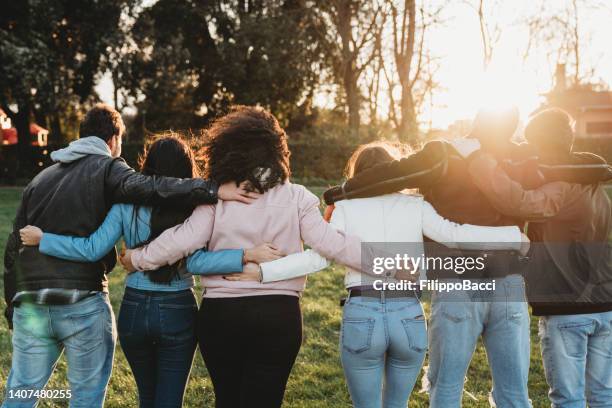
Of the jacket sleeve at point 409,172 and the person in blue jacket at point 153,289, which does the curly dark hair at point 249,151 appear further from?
the jacket sleeve at point 409,172

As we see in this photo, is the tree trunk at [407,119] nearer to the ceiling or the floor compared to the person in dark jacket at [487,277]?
nearer to the ceiling

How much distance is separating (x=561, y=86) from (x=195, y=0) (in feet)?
86.4

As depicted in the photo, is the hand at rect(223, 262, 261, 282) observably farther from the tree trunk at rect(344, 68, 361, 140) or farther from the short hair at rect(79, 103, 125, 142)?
the tree trunk at rect(344, 68, 361, 140)

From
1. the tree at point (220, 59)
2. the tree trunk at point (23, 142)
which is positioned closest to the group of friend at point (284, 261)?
the tree at point (220, 59)

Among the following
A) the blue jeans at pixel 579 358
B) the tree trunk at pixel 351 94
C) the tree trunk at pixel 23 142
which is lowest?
the blue jeans at pixel 579 358

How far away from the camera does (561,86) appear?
42969 mm

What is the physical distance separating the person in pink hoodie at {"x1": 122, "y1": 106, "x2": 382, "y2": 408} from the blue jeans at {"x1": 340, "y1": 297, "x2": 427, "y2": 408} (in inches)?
9.7

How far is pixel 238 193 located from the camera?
2979 mm

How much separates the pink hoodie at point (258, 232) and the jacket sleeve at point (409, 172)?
0.29 m

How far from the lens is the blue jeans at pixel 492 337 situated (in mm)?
3121

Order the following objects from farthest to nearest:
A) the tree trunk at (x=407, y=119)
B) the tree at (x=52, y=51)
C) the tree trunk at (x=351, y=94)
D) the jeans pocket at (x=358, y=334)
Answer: the tree trunk at (x=351, y=94) < the tree trunk at (x=407, y=119) < the tree at (x=52, y=51) < the jeans pocket at (x=358, y=334)

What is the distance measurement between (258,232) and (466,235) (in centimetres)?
108

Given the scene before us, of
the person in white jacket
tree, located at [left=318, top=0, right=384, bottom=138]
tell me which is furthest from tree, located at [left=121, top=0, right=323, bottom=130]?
the person in white jacket

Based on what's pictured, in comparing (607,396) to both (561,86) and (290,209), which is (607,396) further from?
(561,86)
